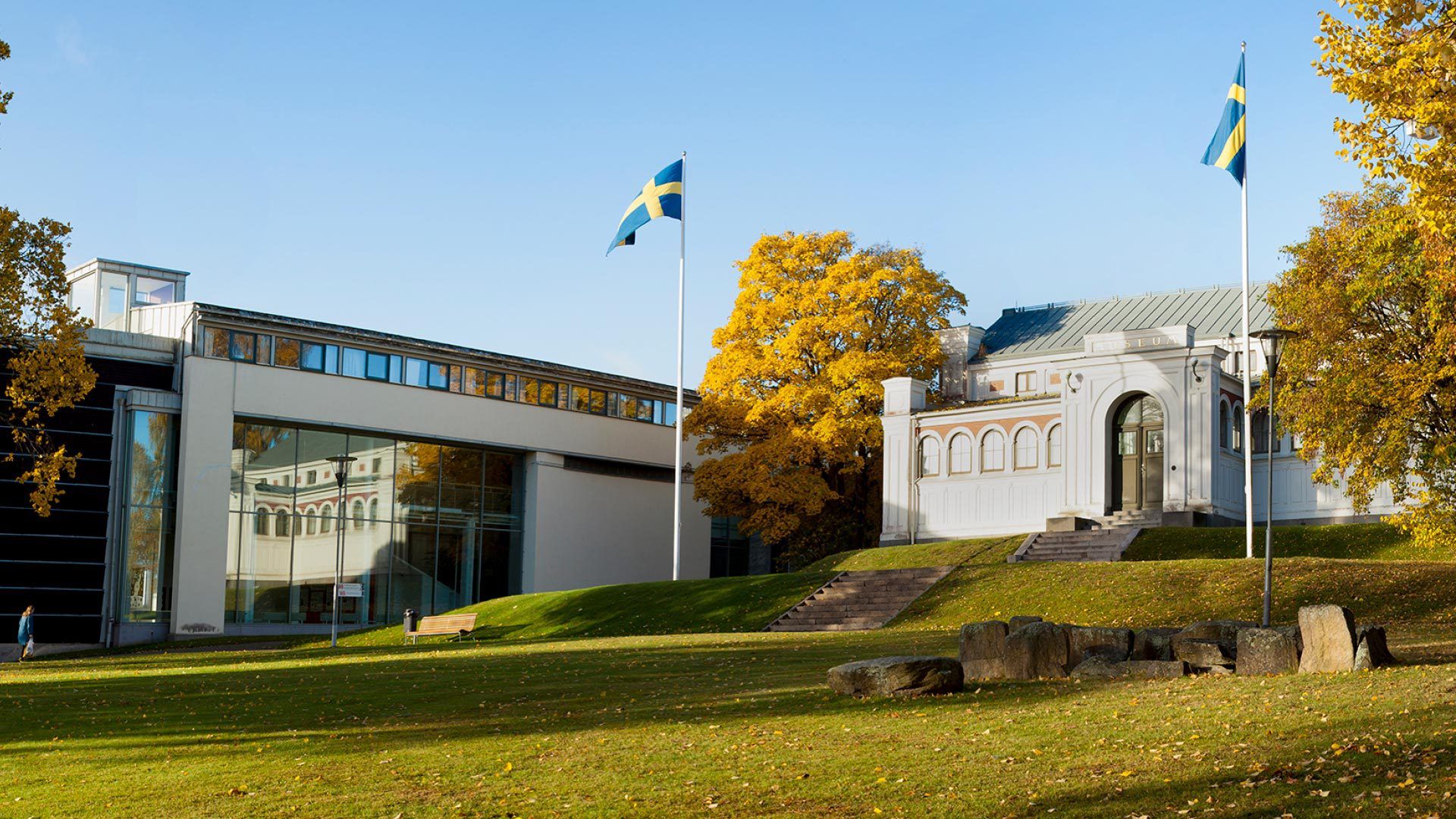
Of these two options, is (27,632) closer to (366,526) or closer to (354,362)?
A: (366,526)

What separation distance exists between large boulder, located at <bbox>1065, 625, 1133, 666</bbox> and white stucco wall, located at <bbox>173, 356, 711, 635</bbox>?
33.9m

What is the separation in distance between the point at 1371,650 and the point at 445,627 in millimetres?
26019

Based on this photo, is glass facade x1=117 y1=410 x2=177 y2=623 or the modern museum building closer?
the modern museum building

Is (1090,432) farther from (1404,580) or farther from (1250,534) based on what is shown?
(1404,580)

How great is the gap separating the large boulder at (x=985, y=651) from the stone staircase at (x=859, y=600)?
13.3 metres

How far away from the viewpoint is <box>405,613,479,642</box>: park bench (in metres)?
37.4

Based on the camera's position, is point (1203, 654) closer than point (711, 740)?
No

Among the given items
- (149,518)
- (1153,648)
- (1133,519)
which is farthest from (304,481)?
(1153,648)

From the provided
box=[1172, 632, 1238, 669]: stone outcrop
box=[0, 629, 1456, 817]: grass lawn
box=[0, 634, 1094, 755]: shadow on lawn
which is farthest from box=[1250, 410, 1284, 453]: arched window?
box=[1172, 632, 1238, 669]: stone outcrop

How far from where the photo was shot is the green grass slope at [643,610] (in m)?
34.8

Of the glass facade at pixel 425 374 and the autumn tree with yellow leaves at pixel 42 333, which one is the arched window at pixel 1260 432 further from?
the autumn tree with yellow leaves at pixel 42 333

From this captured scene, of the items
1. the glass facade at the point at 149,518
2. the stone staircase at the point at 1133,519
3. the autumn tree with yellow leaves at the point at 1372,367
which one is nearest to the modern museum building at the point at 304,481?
the glass facade at the point at 149,518

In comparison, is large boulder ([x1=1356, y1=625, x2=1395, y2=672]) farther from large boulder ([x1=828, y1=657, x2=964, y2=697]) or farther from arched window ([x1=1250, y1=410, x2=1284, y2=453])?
arched window ([x1=1250, y1=410, x2=1284, y2=453])

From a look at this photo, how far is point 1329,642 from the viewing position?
16.4 metres
